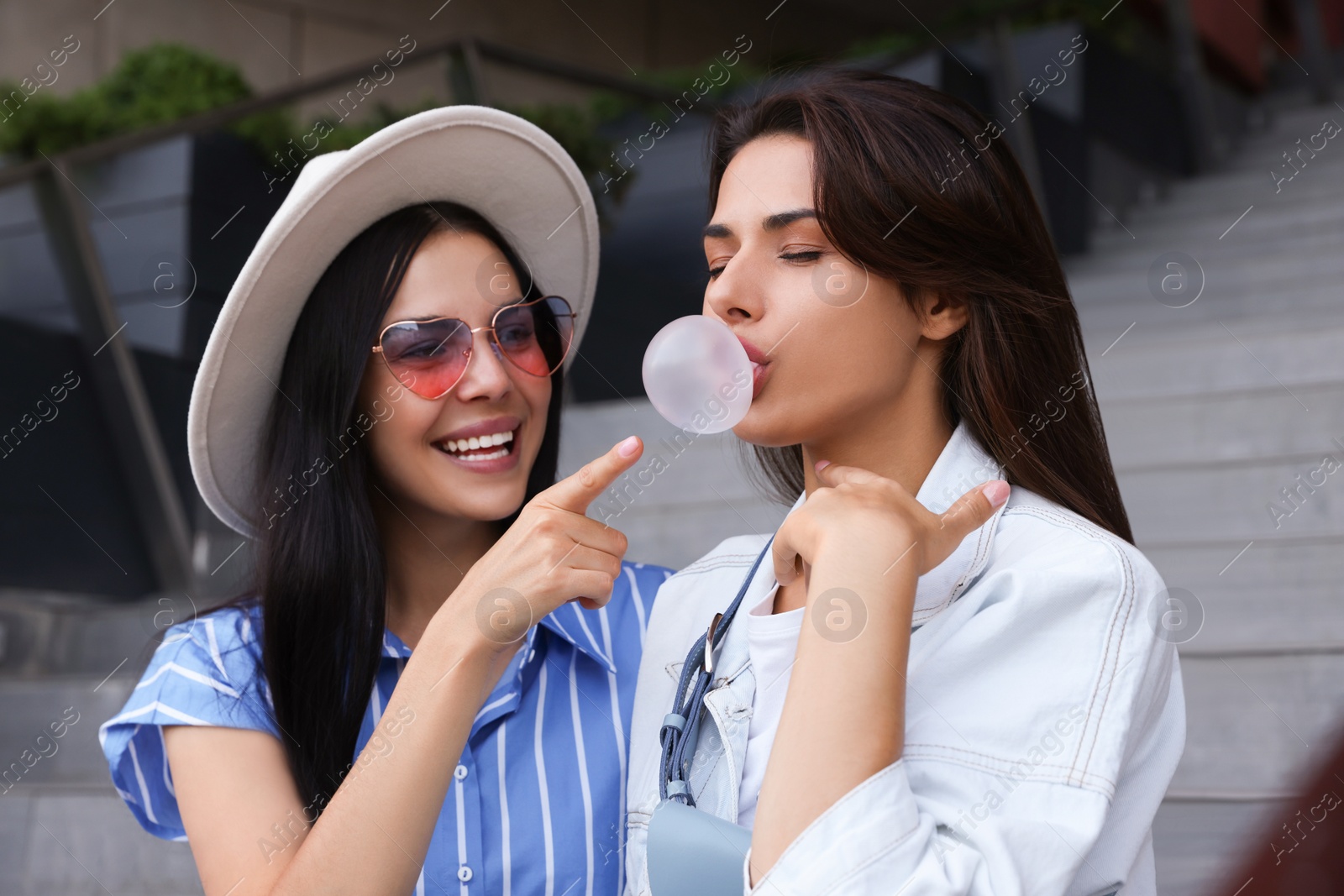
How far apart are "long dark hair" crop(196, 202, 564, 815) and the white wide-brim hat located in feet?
0.14

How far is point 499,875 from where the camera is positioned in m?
1.74


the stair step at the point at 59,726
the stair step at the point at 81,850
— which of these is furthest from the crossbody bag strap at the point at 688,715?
the stair step at the point at 59,726

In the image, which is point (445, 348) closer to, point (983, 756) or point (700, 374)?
point (700, 374)

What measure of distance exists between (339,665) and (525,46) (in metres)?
9.13

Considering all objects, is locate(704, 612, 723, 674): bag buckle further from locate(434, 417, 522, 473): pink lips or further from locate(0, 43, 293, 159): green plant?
locate(0, 43, 293, 159): green plant

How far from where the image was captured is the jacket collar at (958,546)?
1347 mm

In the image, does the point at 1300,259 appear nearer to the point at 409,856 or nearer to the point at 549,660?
the point at 549,660

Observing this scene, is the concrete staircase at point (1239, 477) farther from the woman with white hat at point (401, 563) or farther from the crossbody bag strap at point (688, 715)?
the woman with white hat at point (401, 563)

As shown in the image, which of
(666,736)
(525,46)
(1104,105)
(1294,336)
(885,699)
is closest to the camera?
(885,699)

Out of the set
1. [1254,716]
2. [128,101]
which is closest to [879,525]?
[1254,716]

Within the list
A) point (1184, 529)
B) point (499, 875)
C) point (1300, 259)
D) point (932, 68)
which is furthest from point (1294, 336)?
point (499, 875)

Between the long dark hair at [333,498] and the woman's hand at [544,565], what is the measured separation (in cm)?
41

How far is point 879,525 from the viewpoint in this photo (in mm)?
1185

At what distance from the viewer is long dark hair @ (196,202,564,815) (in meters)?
1.87
